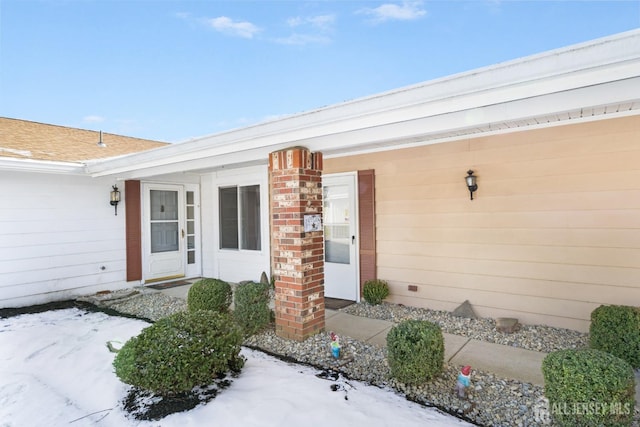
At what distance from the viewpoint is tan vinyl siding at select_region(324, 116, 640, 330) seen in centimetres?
358

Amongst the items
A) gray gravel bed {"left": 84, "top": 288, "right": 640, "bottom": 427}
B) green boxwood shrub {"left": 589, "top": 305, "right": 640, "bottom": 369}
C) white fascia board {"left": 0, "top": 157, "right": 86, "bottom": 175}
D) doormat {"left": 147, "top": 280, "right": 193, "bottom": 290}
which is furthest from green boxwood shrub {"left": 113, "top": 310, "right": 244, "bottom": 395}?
doormat {"left": 147, "top": 280, "right": 193, "bottom": 290}

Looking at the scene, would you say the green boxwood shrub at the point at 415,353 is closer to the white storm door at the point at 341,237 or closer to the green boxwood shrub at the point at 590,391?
the green boxwood shrub at the point at 590,391

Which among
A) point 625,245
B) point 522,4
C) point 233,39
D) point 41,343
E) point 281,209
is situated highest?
point 233,39

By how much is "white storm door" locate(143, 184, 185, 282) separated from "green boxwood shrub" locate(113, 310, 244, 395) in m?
4.73

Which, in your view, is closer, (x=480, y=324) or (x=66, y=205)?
(x=480, y=324)

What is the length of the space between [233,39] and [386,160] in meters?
6.08

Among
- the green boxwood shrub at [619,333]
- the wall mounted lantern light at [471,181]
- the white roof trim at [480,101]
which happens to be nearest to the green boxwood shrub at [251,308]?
the white roof trim at [480,101]

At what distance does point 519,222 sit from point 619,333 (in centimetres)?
150

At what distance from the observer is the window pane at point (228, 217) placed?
23.1 feet

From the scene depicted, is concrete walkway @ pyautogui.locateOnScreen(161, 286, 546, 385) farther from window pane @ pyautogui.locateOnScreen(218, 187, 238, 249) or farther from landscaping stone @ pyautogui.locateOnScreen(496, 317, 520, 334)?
window pane @ pyautogui.locateOnScreen(218, 187, 238, 249)

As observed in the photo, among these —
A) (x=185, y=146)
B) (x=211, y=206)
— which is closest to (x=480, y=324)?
(x=185, y=146)

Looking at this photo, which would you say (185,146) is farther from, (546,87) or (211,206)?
(546,87)

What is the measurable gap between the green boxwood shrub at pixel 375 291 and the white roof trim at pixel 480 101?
2357mm

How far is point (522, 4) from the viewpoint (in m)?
5.27
